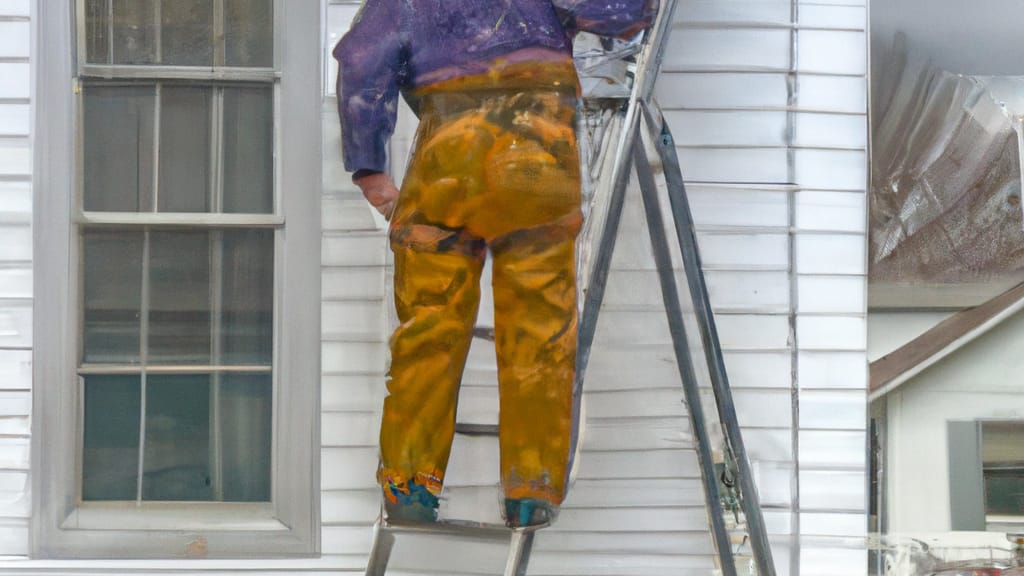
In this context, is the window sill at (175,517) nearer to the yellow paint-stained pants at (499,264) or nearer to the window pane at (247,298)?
the window pane at (247,298)

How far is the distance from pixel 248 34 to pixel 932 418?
2.18 meters

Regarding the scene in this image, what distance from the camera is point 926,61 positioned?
3.10m

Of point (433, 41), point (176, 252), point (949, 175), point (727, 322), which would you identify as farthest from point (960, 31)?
point (176, 252)

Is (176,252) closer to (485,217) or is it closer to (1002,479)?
(485,217)

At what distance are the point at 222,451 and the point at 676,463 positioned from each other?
4.07 ft

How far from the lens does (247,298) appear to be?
3.06 m

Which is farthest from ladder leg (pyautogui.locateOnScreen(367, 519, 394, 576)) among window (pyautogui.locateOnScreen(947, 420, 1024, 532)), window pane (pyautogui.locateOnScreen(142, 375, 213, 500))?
window (pyautogui.locateOnScreen(947, 420, 1024, 532))

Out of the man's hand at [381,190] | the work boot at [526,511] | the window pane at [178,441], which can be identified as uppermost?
the man's hand at [381,190]

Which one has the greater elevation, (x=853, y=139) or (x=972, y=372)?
(x=853, y=139)

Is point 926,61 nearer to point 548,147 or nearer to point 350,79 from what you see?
point 548,147

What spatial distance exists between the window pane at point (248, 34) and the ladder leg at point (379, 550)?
131cm

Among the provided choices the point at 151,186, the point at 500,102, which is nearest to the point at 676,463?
the point at 500,102

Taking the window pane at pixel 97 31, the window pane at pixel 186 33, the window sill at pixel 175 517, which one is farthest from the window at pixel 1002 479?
the window pane at pixel 97 31

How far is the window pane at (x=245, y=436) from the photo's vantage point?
3.05 meters
